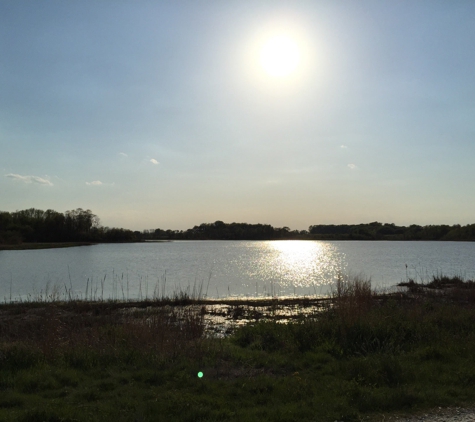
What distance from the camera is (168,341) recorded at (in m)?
9.64

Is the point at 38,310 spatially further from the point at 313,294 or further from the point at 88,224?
the point at 88,224

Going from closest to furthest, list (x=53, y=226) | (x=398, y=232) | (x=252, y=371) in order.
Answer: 1. (x=252, y=371)
2. (x=53, y=226)
3. (x=398, y=232)

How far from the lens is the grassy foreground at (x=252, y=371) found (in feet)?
20.3

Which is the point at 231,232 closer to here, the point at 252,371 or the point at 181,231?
the point at 181,231

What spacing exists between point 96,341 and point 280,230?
187 meters

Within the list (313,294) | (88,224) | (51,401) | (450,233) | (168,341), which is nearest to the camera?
(51,401)

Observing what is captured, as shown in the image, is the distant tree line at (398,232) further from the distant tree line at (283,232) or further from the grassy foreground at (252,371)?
the grassy foreground at (252,371)

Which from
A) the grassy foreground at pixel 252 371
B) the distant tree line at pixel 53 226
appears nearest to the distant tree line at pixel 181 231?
the distant tree line at pixel 53 226

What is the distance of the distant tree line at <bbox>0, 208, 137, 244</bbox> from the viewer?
117688 millimetres

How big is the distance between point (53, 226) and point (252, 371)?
132m

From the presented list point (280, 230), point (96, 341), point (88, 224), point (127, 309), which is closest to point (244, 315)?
point (127, 309)

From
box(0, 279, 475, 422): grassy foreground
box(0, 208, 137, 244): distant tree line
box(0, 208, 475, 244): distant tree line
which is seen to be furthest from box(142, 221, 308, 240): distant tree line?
box(0, 279, 475, 422): grassy foreground

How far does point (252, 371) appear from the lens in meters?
8.27

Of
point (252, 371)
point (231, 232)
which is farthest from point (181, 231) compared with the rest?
point (252, 371)
